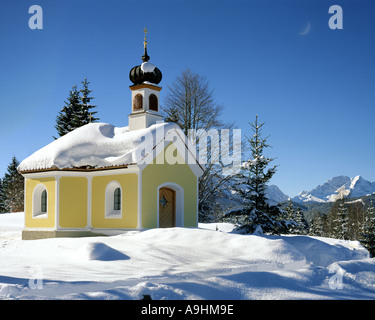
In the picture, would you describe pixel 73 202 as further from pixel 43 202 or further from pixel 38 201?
pixel 38 201

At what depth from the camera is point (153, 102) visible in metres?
20.5

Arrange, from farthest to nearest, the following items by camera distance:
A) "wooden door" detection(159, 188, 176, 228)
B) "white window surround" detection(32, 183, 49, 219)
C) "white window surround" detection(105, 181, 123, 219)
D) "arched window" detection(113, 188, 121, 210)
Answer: "white window surround" detection(32, 183, 49, 219) < "wooden door" detection(159, 188, 176, 228) < "arched window" detection(113, 188, 121, 210) < "white window surround" detection(105, 181, 123, 219)

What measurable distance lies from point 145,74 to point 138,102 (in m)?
1.43

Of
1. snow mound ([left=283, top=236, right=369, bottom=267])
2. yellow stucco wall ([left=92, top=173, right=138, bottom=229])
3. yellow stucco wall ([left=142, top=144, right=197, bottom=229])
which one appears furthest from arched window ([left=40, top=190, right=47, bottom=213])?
snow mound ([left=283, top=236, right=369, bottom=267])

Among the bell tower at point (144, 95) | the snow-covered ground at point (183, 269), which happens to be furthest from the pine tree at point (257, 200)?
the bell tower at point (144, 95)

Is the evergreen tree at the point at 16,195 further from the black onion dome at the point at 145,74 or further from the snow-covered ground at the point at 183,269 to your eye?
the snow-covered ground at the point at 183,269

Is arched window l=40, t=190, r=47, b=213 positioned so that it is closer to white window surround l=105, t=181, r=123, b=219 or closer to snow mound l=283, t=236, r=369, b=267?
white window surround l=105, t=181, r=123, b=219

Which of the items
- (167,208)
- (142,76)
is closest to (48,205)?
(167,208)

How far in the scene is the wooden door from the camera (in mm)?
18391

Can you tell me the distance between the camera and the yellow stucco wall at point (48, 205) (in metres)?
17.9

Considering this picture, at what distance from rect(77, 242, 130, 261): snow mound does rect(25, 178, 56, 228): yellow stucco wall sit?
23.0 ft

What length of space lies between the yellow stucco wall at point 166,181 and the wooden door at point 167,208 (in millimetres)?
551
